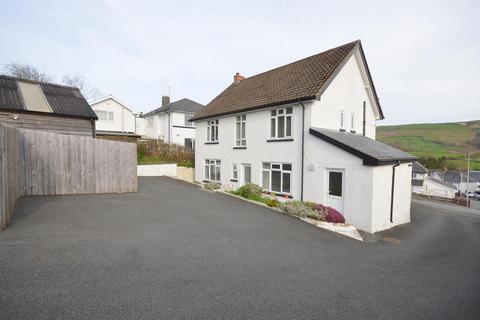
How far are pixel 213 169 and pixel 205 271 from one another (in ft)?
50.2

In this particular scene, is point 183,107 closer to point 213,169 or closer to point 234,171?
point 213,169

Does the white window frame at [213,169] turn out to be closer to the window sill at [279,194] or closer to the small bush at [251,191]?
the small bush at [251,191]

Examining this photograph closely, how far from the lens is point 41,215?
7.00m

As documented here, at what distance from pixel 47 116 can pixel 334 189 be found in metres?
16.4

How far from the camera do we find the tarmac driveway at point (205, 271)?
360 centimetres

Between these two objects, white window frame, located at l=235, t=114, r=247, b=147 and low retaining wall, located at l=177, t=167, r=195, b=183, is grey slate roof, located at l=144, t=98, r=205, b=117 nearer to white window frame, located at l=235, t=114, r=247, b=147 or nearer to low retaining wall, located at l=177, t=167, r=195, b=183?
low retaining wall, located at l=177, t=167, r=195, b=183

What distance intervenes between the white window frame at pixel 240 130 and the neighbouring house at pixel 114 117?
55.1 feet

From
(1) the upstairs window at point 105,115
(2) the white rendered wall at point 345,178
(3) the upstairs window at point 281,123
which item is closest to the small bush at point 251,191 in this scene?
(2) the white rendered wall at point 345,178

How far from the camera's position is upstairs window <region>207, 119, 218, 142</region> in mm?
19562

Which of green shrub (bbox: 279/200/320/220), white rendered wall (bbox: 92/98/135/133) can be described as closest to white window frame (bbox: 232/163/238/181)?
green shrub (bbox: 279/200/320/220)

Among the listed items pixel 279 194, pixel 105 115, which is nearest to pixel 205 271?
pixel 279 194

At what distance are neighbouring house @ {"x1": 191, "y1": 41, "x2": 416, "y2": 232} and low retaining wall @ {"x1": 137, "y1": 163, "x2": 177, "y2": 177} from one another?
14.3 ft

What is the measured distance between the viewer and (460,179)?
211 ft

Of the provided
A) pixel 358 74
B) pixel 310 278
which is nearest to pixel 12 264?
pixel 310 278
